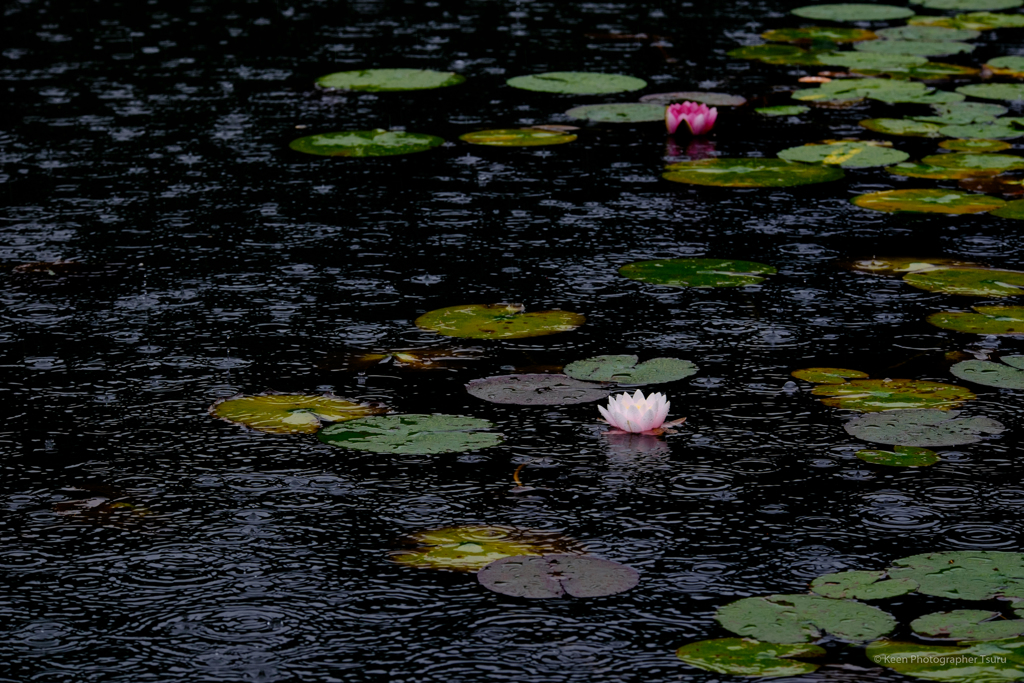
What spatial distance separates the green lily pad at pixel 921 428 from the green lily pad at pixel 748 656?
1128 mm

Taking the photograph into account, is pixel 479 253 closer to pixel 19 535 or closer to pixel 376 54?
pixel 19 535

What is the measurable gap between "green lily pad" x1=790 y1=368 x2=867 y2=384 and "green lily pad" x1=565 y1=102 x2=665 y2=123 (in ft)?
10.6

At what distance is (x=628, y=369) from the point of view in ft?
13.4

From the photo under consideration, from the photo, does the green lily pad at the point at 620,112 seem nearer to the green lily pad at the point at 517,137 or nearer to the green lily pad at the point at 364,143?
the green lily pad at the point at 517,137

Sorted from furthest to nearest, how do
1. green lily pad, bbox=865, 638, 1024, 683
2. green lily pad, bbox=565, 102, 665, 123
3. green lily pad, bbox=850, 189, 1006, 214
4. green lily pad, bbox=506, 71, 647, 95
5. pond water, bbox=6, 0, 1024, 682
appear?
green lily pad, bbox=506, 71, 647, 95
green lily pad, bbox=565, 102, 665, 123
green lily pad, bbox=850, 189, 1006, 214
pond water, bbox=6, 0, 1024, 682
green lily pad, bbox=865, 638, 1024, 683

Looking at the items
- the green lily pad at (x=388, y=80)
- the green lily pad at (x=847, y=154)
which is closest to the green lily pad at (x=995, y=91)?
the green lily pad at (x=847, y=154)

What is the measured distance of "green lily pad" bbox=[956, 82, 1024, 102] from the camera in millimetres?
7500

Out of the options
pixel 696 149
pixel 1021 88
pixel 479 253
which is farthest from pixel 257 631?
pixel 1021 88

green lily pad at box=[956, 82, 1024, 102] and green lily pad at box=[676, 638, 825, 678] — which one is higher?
green lily pad at box=[956, 82, 1024, 102]

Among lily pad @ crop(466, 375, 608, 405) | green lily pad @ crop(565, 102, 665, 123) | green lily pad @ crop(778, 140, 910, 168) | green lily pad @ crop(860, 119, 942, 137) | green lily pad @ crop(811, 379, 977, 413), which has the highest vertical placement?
green lily pad @ crop(565, 102, 665, 123)

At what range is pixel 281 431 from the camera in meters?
3.77

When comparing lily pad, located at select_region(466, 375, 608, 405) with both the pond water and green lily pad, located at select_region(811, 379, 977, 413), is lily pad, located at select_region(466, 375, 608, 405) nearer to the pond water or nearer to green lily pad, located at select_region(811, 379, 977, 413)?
the pond water

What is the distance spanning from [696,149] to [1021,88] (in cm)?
221

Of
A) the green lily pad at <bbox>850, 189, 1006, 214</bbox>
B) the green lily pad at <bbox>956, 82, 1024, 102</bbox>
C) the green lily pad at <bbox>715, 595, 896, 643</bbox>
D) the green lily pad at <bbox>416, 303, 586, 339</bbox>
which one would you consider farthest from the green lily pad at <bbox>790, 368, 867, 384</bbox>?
the green lily pad at <bbox>956, 82, 1024, 102</bbox>
